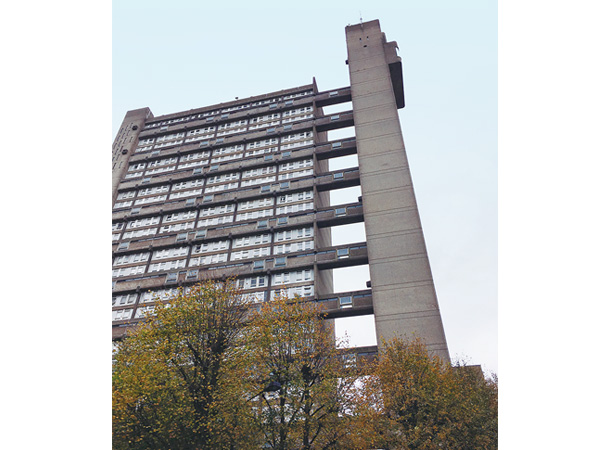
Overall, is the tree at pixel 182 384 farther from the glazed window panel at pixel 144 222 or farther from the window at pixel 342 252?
the glazed window panel at pixel 144 222

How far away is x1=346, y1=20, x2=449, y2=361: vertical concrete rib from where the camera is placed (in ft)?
149

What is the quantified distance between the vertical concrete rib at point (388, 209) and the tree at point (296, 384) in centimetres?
1535

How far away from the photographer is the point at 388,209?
5394 cm

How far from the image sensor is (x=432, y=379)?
2788cm

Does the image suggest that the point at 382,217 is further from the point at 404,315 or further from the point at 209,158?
the point at 209,158

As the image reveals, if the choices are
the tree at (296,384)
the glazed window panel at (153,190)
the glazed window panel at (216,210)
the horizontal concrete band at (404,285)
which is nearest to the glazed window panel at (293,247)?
the horizontal concrete band at (404,285)

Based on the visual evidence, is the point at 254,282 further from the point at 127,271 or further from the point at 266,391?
the point at 266,391

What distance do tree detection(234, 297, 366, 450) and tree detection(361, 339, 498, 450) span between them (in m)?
1.88

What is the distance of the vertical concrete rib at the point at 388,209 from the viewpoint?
45.3 m

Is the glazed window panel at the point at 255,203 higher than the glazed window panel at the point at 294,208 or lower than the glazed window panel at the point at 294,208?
higher

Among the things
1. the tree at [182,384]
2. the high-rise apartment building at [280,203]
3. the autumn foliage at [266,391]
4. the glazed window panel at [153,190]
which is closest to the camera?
the tree at [182,384]

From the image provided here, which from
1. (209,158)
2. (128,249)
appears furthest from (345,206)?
(128,249)

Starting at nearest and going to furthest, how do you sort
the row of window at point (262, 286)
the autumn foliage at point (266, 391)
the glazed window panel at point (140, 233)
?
the autumn foliage at point (266, 391)
the row of window at point (262, 286)
the glazed window panel at point (140, 233)

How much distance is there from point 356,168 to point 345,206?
6700 millimetres
